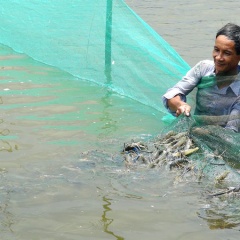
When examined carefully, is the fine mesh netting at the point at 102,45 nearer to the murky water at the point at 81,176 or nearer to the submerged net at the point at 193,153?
the submerged net at the point at 193,153

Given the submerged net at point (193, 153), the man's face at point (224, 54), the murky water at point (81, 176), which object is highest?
the man's face at point (224, 54)

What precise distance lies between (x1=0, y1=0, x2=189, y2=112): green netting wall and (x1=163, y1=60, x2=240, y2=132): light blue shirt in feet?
2.83

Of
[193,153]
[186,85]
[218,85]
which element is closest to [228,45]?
[218,85]

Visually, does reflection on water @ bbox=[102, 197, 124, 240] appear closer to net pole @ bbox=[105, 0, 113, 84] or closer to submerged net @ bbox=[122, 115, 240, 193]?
submerged net @ bbox=[122, 115, 240, 193]

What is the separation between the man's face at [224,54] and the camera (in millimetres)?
4934

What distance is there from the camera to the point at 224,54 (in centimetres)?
495

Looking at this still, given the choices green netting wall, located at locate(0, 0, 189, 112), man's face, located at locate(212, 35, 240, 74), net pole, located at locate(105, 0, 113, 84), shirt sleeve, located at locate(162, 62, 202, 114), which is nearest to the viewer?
man's face, located at locate(212, 35, 240, 74)

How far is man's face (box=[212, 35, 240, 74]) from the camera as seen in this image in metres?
4.93

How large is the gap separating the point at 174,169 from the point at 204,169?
229 millimetres

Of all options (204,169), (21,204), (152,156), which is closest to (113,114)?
(152,156)

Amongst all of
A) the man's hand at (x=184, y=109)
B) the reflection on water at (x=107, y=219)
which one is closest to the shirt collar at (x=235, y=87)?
the man's hand at (x=184, y=109)

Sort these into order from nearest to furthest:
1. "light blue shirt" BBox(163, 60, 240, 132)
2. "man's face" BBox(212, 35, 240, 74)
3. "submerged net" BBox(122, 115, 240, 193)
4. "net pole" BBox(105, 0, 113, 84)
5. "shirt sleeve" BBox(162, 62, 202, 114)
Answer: "submerged net" BBox(122, 115, 240, 193) < "man's face" BBox(212, 35, 240, 74) < "light blue shirt" BBox(163, 60, 240, 132) < "shirt sleeve" BBox(162, 62, 202, 114) < "net pole" BBox(105, 0, 113, 84)

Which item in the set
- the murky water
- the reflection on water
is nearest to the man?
the murky water

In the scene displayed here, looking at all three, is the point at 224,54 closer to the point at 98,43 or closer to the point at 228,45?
the point at 228,45
